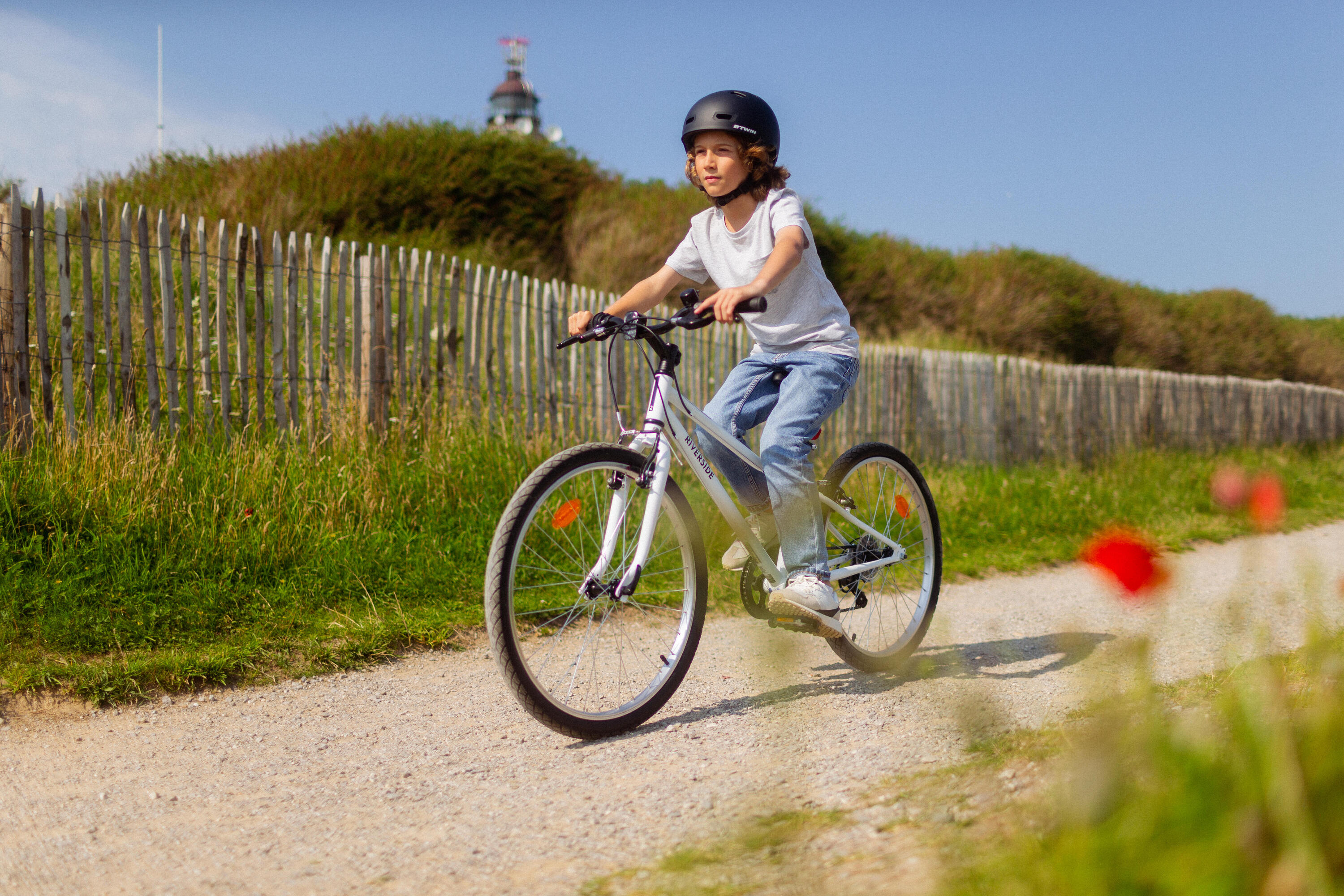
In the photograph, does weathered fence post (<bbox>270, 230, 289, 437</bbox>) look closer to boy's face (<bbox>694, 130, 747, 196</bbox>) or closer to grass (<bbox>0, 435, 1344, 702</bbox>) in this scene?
grass (<bbox>0, 435, 1344, 702</bbox>)

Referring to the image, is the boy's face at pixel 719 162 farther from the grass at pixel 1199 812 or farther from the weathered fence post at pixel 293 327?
the weathered fence post at pixel 293 327

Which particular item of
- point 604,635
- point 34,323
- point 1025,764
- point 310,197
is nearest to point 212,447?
point 34,323

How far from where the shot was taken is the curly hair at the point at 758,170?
3492mm

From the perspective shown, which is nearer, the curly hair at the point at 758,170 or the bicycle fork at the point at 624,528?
the bicycle fork at the point at 624,528

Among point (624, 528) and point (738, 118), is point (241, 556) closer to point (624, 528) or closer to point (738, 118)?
point (624, 528)

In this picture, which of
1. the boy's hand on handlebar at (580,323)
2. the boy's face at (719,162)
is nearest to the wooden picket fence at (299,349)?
the boy's hand on handlebar at (580,323)

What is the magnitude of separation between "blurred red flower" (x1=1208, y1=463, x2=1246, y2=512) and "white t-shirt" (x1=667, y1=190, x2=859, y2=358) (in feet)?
6.33

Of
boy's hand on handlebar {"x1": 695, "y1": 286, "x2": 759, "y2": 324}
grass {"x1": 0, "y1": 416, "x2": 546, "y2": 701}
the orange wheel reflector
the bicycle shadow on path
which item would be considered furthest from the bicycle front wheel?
grass {"x1": 0, "y1": 416, "x2": 546, "y2": 701}

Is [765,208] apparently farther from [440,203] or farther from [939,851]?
[440,203]

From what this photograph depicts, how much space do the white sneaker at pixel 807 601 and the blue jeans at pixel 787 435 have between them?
5 centimetres

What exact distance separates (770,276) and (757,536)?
950mm

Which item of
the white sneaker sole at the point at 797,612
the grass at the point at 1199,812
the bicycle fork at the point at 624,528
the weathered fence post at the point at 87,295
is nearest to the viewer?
the grass at the point at 1199,812

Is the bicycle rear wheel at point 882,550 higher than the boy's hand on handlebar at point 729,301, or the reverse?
the boy's hand on handlebar at point 729,301

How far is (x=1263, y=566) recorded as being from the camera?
6840 millimetres
